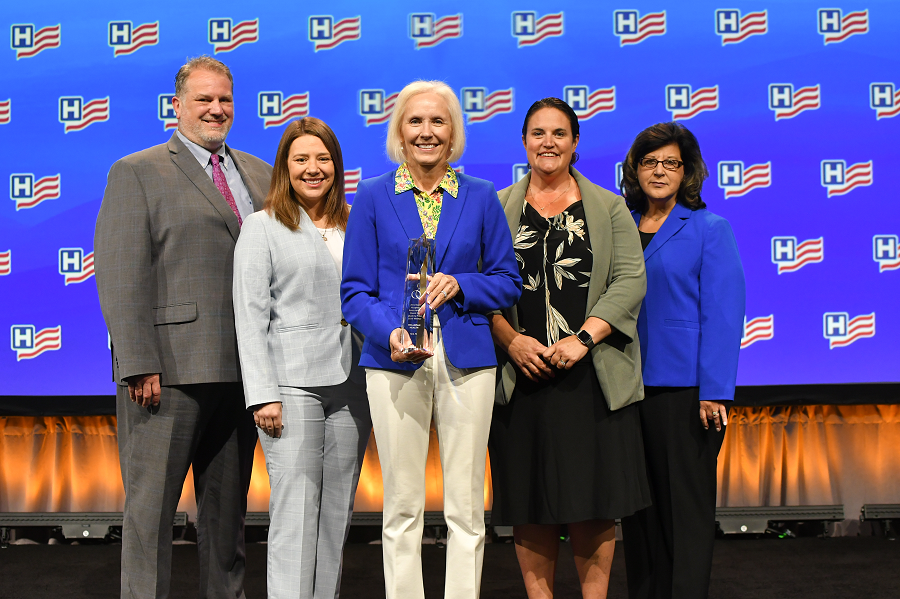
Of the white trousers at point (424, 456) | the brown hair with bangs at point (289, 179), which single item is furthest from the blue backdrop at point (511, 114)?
the white trousers at point (424, 456)

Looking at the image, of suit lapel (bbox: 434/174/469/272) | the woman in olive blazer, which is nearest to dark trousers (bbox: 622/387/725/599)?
the woman in olive blazer

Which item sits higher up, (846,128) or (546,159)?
(846,128)

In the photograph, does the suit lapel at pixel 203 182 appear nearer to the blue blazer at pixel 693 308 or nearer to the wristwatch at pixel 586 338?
the wristwatch at pixel 586 338

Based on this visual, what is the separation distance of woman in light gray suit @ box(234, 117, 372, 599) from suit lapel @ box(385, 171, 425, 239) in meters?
0.32

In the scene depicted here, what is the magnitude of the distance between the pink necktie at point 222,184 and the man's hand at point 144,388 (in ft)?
1.91

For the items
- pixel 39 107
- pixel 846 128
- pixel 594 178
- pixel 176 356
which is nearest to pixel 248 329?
pixel 176 356

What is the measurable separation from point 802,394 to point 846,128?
142 cm

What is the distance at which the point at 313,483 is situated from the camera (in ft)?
7.27

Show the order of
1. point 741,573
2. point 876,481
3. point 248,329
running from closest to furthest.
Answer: point 248,329 < point 741,573 < point 876,481

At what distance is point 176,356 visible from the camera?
2.40 meters

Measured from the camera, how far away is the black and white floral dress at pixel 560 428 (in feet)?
7.53

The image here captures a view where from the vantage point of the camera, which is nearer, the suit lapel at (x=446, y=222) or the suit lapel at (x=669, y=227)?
the suit lapel at (x=446, y=222)

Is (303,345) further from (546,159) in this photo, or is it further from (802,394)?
(802,394)

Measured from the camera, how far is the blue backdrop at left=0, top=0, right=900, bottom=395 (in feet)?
12.8
